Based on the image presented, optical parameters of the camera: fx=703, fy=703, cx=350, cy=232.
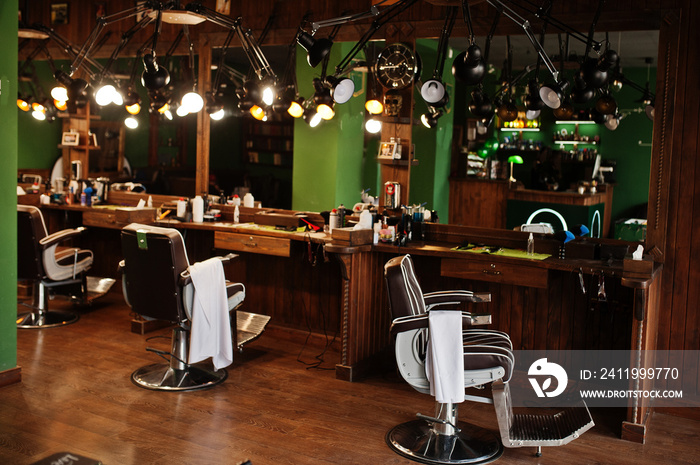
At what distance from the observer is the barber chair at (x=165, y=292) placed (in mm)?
4438

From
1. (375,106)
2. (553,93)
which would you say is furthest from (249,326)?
(553,93)

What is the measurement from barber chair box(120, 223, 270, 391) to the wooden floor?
145mm

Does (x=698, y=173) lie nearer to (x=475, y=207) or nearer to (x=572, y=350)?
(x=572, y=350)

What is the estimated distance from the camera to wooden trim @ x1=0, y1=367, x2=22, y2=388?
4.47m

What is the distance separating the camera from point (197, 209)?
5953 millimetres

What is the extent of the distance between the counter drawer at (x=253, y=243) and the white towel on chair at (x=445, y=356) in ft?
6.67

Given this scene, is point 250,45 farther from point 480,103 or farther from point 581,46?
point 581,46

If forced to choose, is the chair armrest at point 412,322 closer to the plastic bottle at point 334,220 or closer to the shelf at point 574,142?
the plastic bottle at point 334,220

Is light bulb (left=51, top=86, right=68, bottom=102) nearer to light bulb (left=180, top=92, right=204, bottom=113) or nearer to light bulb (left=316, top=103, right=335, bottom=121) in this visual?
light bulb (left=180, top=92, right=204, bottom=113)

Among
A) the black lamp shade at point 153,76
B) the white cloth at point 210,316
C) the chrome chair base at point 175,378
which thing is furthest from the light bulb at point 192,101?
the chrome chair base at point 175,378

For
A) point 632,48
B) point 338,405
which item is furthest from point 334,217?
point 632,48

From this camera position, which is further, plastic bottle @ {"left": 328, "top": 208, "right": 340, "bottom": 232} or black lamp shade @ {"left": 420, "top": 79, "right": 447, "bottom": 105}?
plastic bottle @ {"left": 328, "top": 208, "right": 340, "bottom": 232}

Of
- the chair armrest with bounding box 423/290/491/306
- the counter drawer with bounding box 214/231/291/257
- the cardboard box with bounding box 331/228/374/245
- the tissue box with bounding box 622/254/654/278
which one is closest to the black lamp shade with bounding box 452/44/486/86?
the cardboard box with bounding box 331/228/374/245

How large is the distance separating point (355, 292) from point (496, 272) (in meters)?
0.96
